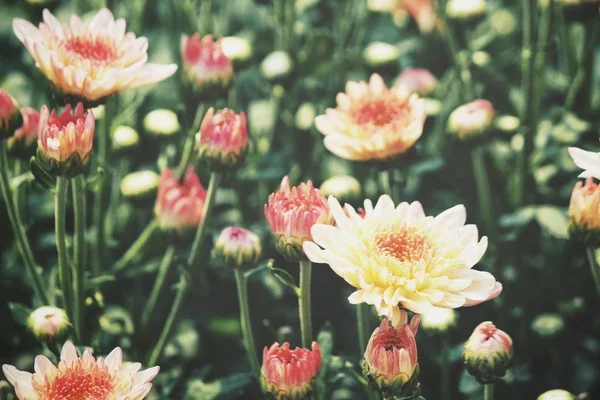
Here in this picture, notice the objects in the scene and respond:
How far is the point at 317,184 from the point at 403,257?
369 millimetres

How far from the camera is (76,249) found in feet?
2.70

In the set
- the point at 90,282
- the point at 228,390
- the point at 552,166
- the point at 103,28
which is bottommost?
the point at 228,390

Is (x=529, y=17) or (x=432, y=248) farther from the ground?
(x=529, y=17)

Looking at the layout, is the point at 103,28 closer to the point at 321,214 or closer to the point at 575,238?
the point at 321,214

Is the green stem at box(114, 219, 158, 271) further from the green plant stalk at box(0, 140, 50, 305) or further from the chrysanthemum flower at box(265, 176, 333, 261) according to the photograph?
the chrysanthemum flower at box(265, 176, 333, 261)

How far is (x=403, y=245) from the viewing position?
0.71m

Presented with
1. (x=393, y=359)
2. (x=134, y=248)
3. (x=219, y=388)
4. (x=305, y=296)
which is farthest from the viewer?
(x=134, y=248)

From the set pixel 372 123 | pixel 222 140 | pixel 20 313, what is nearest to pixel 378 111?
pixel 372 123

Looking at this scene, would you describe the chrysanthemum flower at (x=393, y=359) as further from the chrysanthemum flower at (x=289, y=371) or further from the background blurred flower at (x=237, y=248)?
the background blurred flower at (x=237, y=248)

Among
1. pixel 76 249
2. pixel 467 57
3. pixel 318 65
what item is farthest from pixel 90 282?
pixel 467 57

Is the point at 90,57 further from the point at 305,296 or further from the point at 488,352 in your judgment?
the point at 488,352

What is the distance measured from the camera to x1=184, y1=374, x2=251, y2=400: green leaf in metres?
0.87

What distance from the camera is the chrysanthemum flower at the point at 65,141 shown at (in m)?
0.73

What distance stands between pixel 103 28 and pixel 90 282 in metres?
0.24
